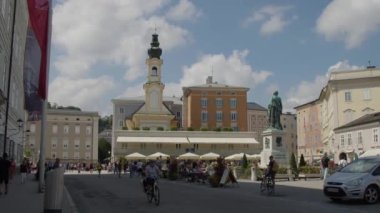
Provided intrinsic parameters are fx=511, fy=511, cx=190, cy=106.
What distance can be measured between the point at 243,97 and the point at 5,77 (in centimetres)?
7814

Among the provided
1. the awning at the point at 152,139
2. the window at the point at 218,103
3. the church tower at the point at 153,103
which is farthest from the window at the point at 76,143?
the awning at the point at 152,139

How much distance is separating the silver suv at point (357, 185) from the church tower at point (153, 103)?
267 feet

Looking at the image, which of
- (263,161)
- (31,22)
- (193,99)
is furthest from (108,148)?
(31,22)

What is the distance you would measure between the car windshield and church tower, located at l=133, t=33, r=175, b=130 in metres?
80.4

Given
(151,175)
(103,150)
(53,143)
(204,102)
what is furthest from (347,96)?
(103,150)

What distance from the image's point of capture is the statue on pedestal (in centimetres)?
4128

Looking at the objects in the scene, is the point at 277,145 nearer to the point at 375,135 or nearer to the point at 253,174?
the point at 253,174

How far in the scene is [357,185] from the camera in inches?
669

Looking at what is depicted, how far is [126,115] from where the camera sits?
381 feet

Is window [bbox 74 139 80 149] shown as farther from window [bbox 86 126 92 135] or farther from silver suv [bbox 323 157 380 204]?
silver suv [bbox 323 157 380 204]

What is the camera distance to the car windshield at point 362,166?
58.7ft

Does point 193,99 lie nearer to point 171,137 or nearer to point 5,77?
point 171,137

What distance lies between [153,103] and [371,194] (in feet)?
276

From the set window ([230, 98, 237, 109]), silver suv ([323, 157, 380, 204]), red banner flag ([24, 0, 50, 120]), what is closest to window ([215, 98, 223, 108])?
window ([230, 98, 237, 109])
